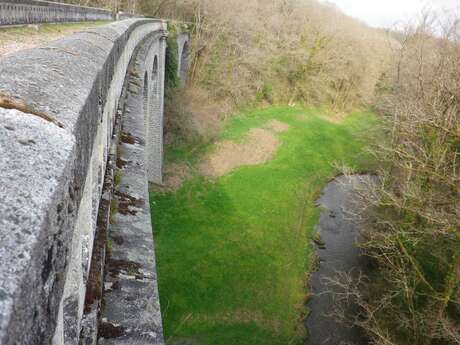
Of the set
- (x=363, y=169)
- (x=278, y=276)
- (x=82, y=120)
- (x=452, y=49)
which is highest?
(x=452, y=49)

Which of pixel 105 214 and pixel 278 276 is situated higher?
pixel 105 214

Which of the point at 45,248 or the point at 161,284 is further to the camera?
the point at 161,284

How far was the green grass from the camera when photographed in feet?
37.5

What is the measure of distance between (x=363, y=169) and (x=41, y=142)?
23.1 m

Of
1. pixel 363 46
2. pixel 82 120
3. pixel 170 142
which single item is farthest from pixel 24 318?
pixel 363 46

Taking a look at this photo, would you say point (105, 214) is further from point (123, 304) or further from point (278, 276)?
point (278, 276)

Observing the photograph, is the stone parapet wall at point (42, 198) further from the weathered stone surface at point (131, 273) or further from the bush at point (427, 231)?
the bush at point (427, 231)

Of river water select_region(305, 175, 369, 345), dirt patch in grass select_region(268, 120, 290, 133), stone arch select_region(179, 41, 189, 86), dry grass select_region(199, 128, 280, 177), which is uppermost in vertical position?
stone arch select_region(179, 41, 189, 86)

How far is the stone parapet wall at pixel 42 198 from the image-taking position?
786 millimetres

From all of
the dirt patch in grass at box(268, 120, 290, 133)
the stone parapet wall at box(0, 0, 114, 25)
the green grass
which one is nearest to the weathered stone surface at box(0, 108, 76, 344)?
the stone parapet wall at box(0, 0, 114, 25)

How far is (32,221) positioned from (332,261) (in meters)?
15.1

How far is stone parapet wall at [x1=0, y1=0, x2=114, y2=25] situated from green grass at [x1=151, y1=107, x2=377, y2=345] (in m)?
7.58

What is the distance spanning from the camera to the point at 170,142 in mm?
21469

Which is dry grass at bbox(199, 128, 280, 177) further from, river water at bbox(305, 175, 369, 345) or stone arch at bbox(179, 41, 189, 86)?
stone arch at bbox(179, 41, 189, 86)
